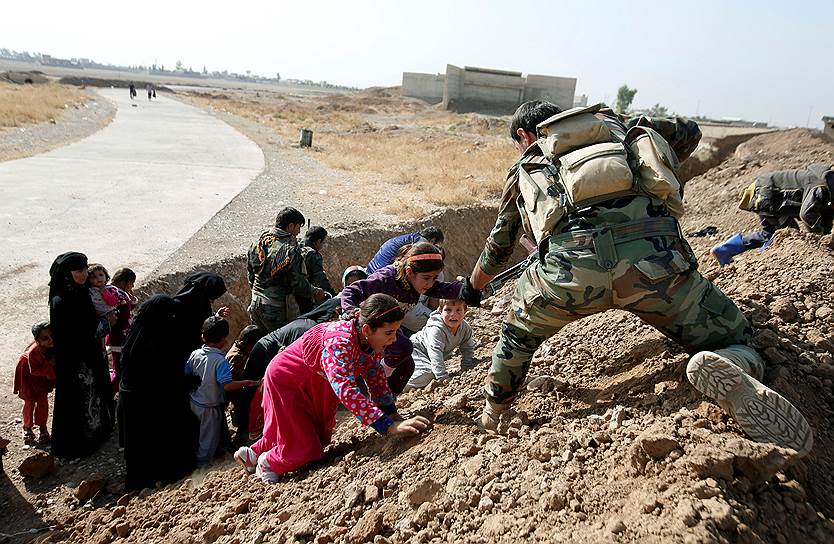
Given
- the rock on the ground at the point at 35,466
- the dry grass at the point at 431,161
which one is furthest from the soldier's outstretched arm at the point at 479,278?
the dry grass at the point at 431,161

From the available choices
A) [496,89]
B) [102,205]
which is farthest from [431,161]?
[496,89]

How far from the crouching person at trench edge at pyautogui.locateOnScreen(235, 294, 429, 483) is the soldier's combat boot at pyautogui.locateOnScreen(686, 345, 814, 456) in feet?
4.32

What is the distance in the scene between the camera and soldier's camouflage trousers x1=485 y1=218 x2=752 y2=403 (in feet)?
7.88

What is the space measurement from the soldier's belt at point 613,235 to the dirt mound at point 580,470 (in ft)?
2.25

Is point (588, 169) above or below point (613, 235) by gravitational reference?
above

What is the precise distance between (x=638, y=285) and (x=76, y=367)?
4020mm

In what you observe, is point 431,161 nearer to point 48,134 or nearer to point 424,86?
point 48,134

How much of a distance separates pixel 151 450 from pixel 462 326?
7.75ft

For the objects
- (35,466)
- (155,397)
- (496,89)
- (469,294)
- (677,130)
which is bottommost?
(35,466)

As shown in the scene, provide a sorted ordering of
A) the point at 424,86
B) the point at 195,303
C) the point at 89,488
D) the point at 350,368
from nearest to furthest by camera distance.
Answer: the point at 350,368 → the point at 89,488 → the point at 195,303 → the point at 424,86

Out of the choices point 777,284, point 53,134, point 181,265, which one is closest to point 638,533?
point 777,284

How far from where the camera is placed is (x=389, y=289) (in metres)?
3.64

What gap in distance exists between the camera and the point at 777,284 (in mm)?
3580

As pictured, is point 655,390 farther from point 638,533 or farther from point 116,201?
point 116,201
